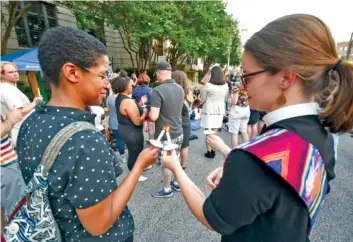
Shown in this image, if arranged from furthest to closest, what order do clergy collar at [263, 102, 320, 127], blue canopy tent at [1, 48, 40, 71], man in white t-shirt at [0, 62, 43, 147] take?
blue canopy tent at [1, 48, 40, 71]
man in white t-shirt at [0, 62, 43, 147]
clergy collar at [263, 102, 320, 127]

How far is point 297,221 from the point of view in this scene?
32.1 inches

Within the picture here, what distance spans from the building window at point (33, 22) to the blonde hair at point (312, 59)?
42.8ft

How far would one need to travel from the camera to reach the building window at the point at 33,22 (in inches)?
423

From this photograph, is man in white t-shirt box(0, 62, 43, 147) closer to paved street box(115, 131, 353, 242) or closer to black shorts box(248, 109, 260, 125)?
paved street box(115, 131, 353, 242)

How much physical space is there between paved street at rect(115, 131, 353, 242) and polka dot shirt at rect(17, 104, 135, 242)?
1746mm

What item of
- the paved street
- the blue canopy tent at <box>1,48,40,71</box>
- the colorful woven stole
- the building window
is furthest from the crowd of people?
the building window

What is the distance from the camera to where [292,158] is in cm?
75

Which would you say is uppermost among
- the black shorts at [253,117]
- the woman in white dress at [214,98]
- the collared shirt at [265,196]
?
the collared shirt at [265,196]

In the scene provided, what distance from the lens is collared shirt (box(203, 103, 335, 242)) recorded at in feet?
2.47

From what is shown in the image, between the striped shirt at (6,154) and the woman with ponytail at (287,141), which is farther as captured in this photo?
the striped shirt at (6,154)

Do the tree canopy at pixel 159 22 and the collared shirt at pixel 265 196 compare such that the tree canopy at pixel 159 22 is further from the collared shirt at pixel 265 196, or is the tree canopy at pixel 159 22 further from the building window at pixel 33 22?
the collared shirt at pixel 265 196

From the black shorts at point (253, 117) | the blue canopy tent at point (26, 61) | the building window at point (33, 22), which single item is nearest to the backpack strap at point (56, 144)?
the black shorts at point (253, 117)

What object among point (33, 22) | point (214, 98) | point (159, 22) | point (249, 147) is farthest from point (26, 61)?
point (249, 147)

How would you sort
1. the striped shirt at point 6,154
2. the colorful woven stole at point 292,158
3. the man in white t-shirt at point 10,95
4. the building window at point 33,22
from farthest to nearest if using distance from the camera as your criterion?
the building window at point 33,22 → the man in white t-shirt at point 10,95 → the striped shirt at point 6,154 → the colorful woven stole at point 292,158
